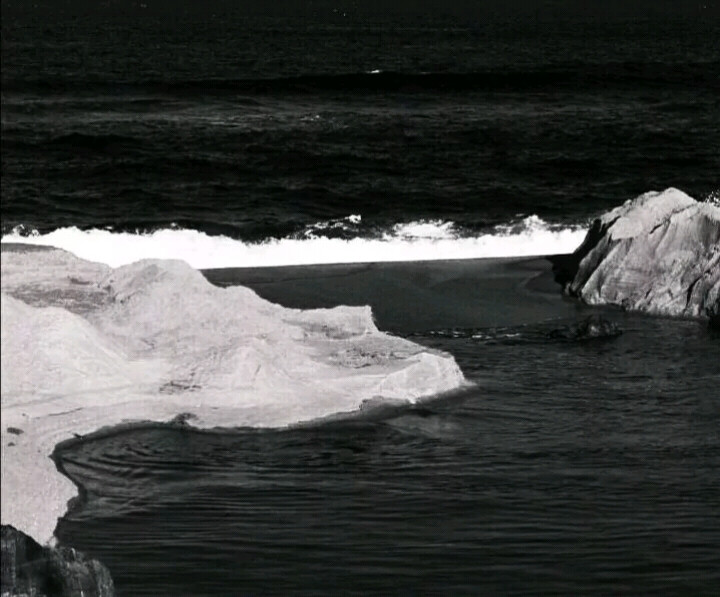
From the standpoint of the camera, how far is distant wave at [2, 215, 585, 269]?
3148 centimetres

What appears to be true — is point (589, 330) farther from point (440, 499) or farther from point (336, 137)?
point (336, 137)

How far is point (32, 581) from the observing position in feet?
35.6

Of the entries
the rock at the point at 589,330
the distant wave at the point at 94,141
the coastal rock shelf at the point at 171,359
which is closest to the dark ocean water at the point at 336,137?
the distant wave at the point at 94,141

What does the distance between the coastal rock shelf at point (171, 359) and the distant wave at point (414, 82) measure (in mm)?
40814

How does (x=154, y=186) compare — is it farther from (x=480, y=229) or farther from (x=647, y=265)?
(x=647, y=265)

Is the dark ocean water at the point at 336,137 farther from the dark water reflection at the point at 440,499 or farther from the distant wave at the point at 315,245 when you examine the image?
the dark water reflection at the point at 440,499

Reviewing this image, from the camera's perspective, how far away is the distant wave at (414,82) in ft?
209

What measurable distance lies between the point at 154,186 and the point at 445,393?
25.6 m

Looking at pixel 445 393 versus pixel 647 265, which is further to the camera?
pixel 647 265

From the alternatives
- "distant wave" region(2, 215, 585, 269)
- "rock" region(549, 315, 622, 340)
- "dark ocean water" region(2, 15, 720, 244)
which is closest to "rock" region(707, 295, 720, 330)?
"rock" region(549, 315, 622, 340)

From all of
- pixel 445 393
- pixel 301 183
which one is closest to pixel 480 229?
pixel 301 183

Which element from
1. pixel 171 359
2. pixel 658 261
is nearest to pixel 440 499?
pixel 171 359

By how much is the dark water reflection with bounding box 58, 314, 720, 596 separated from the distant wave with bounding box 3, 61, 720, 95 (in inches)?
1713

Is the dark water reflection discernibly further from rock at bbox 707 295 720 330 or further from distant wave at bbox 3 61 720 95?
distant wave at bbox 3 61 720 95
